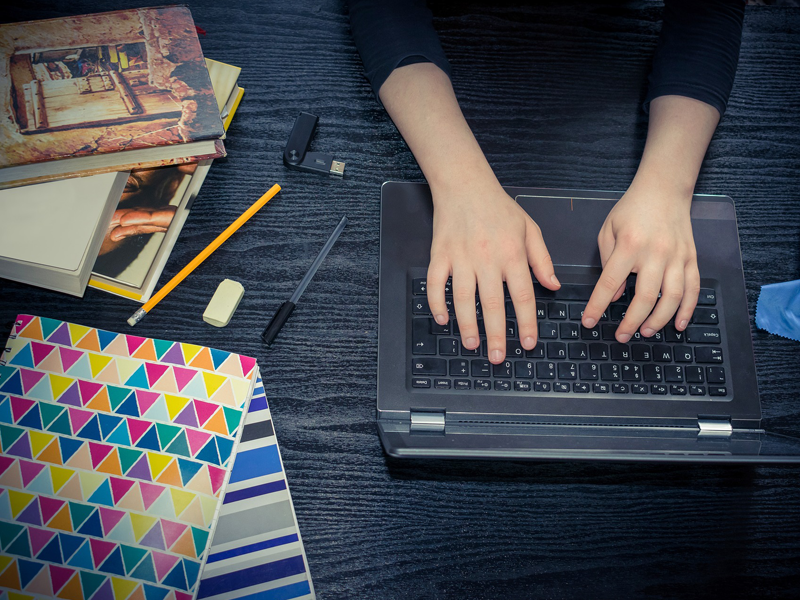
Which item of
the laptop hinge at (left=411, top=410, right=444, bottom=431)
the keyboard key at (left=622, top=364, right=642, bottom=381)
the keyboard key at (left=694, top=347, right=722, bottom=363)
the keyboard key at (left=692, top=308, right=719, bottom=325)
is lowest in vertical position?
the laptop hinge at (left=411, top=410, right=444, bottom=431)

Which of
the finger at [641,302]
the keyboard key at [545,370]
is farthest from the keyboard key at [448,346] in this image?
the finger at [641,302]

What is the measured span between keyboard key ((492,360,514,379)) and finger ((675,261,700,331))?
0.75 ft

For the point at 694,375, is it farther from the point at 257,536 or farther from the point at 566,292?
the point at 257,536

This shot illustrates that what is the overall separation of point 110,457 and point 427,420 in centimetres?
37

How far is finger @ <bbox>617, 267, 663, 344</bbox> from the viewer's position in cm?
63

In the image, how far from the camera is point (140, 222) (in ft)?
2.16

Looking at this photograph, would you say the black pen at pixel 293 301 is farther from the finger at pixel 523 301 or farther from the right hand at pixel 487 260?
the finger at pixel 523 301

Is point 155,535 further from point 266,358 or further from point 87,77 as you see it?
point 87,77

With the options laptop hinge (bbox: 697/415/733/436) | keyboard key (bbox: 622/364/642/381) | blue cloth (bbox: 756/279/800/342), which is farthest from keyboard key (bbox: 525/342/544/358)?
blue cloth (bbox: 756/279/800/342)

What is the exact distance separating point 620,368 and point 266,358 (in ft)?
1.47

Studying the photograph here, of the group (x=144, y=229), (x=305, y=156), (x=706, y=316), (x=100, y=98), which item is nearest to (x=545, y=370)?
(x=706, y=316)

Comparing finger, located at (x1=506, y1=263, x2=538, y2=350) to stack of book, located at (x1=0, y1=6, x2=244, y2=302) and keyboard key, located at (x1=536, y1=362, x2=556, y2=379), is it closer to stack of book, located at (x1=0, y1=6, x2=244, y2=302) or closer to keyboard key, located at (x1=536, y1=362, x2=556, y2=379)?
keyboard key, located at (x1=536, y1=362, x2=556, y2=379)

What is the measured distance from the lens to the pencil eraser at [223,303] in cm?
64

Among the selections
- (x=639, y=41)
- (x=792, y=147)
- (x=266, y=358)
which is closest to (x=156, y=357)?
(x=266, y=358)
